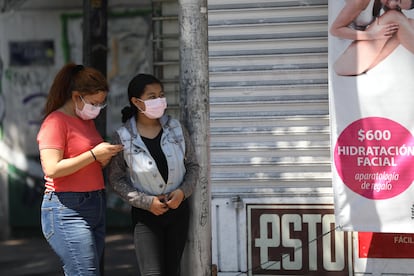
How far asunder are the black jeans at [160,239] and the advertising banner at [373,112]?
4.17 ft

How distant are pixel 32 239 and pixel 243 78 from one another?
4800 millimetres

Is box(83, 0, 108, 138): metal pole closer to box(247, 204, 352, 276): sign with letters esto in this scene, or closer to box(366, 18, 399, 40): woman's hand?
box(247, 204, 352, 276): sign with letters esto

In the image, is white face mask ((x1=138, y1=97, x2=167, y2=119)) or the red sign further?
the red sign

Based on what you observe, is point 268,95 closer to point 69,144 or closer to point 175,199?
point 175,199

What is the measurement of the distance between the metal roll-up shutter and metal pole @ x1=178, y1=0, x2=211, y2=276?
4.18ft

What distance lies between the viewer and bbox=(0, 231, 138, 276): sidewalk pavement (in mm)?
8258

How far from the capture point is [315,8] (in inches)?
233

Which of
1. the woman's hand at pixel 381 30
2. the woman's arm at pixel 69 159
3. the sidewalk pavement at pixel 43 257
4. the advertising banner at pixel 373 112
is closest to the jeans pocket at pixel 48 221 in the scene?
the woman's arm at pixel 69 159

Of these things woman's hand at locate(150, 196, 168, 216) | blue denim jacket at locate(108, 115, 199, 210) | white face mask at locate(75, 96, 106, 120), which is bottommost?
woman's hand at locate(150, 196, 168, 216)

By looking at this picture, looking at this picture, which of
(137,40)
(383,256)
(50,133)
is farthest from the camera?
(137,40)

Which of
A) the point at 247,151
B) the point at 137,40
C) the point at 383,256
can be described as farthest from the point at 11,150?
the point at 383,256

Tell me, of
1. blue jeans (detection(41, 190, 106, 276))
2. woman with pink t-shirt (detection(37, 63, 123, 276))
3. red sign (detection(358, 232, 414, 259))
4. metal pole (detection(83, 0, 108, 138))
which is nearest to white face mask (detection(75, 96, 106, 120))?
woman with pink t-shirt (detection(37, 63, 123, 276))

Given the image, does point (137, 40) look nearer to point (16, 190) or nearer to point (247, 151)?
point (16, 190)

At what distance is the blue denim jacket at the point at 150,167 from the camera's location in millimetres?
4777
